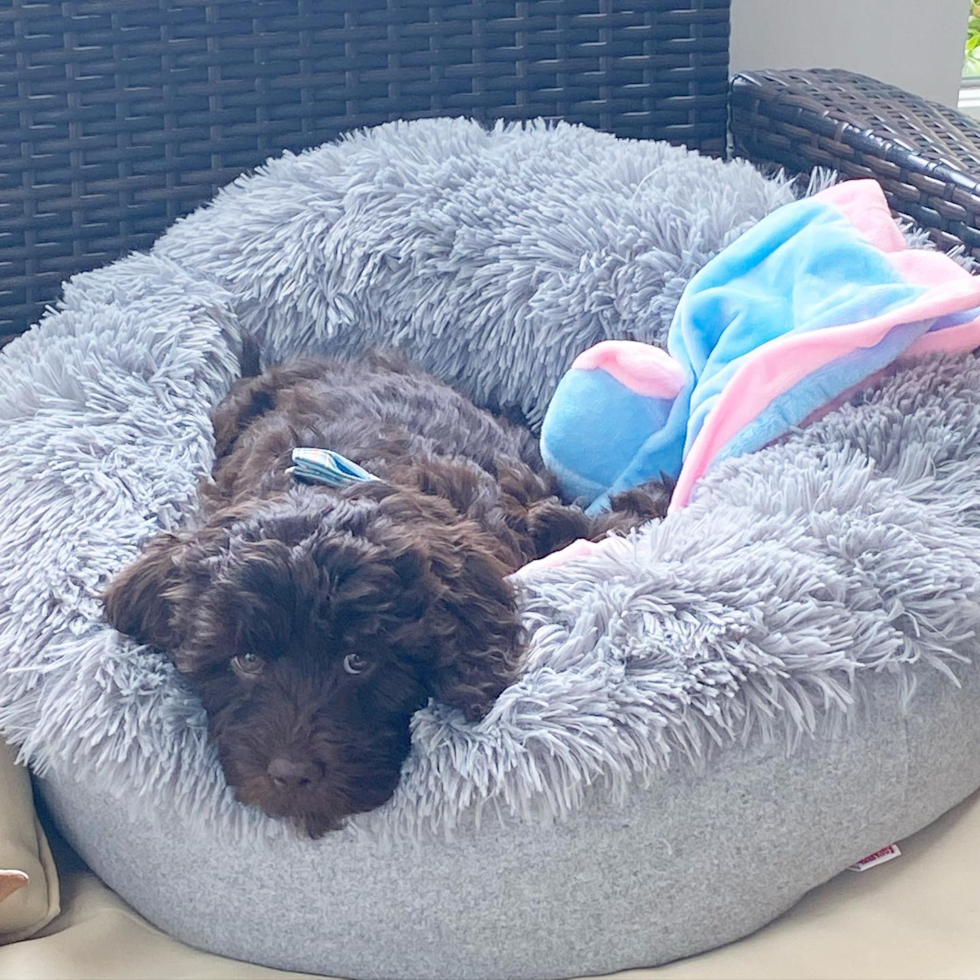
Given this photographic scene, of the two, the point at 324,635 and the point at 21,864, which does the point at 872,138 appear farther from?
the point at 21,864

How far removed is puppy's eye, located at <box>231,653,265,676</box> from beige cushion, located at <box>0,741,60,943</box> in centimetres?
31

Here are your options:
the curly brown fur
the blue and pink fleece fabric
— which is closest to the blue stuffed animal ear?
the blue and pink fleece fabric

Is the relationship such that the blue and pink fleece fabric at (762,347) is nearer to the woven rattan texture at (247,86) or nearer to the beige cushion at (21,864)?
the woven rattan texture at (247,86)

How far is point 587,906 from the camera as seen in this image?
129cm

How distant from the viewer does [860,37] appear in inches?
108

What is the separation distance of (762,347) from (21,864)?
1069mm

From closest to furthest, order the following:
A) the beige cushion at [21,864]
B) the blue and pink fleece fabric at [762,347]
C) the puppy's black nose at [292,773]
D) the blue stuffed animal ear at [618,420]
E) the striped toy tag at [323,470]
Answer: the puppy's black nose at [292,773] → the beige cushion at [21,864] → the striped toy tag at [323,470] → the blue and pink fleece fabric at [762,347] → the blue stuffed animal ear at [618,420]

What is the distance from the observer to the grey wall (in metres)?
2.69

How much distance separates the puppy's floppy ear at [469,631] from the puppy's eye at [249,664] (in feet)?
0.56

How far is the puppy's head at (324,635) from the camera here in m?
1.26

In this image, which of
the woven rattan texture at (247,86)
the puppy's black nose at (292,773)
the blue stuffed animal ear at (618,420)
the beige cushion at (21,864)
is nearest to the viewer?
the puppy's black nose at (292,773)

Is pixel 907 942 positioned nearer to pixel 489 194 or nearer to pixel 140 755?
pixel 140 755

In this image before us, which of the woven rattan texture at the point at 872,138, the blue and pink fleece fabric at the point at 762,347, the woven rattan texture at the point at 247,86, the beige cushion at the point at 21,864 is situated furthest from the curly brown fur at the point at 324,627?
the woven rattan texture at the point at 247,86

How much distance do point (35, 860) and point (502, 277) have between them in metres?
1.13
